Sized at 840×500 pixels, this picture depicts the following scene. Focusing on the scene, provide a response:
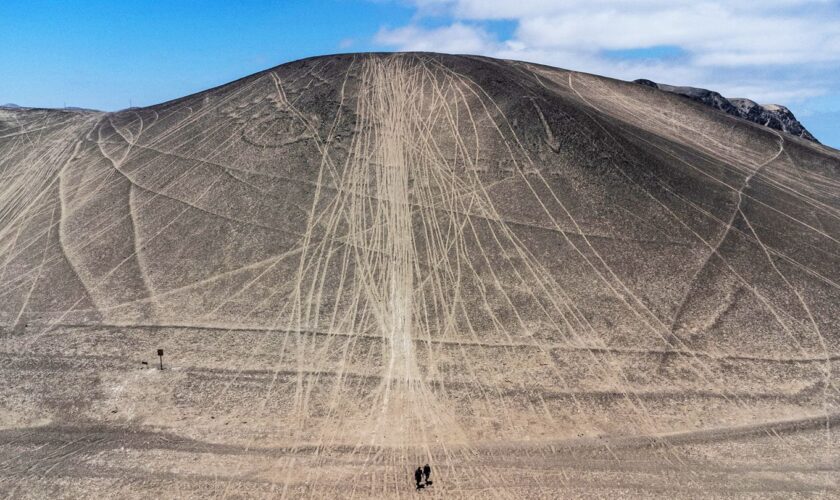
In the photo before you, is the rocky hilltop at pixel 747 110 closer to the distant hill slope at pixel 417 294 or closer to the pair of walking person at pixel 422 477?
the distant hill slope at pixel 417 294

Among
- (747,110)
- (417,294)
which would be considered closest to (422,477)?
(417,294)

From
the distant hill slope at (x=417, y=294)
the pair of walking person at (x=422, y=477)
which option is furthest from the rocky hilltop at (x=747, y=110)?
the pair of walking person at (x=422, y=477)

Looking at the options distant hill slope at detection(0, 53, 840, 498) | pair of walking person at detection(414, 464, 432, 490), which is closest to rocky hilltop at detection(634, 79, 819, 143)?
distant hill slope at detection(0, 53, 840, 498)

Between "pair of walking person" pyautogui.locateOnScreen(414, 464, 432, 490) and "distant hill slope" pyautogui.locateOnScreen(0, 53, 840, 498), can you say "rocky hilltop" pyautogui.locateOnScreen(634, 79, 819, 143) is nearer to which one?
"distant hill slope" pyautogui.locateOnScreen(0, 53, 840, 498)

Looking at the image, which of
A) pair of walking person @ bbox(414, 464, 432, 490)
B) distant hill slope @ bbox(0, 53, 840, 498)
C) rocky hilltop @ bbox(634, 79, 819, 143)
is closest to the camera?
pair of walking person @ bbox(414, 464, 432, 490)

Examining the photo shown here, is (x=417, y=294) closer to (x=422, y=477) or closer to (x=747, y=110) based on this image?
(x=422, y=477)
